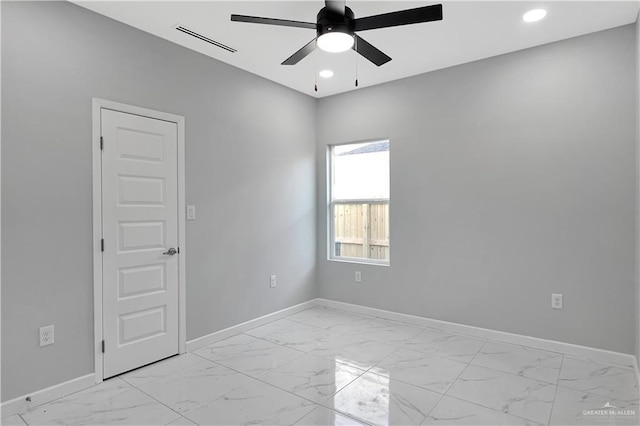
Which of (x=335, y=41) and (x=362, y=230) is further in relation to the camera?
(x=362, y=230)

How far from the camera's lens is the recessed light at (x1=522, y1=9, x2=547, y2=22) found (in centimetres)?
268

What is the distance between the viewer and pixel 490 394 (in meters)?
2.49

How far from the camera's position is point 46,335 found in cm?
242

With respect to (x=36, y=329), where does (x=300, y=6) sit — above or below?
above

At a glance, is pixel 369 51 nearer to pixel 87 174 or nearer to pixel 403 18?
pixel 403 18

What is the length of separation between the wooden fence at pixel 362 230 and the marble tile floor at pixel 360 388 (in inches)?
48.5

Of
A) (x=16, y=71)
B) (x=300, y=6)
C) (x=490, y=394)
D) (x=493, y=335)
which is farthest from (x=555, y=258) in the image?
(x=16, y=71)

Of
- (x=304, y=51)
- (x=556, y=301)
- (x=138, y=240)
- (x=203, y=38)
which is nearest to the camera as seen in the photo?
(x=304, y=51)

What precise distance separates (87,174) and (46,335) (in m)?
1.16

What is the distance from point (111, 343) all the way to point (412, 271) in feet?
9.86

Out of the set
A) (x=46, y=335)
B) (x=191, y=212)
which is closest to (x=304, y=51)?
(x=191, y=212)

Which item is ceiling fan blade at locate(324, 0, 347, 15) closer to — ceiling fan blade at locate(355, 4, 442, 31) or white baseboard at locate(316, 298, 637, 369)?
ceiling fan blade at locate(355, 4, 442, 31)

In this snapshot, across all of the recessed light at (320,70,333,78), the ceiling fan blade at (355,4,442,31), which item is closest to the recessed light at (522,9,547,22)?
the ceiling fan blade at (355,4,442,31)

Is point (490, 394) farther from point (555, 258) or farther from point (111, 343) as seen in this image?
point (111, 343)
